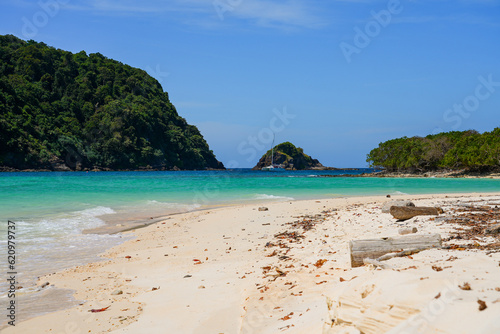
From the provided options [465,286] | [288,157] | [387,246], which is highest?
[288,157]

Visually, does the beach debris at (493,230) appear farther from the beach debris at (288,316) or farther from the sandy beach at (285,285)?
the beach debris at (288,316)

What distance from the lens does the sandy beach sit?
3027mm

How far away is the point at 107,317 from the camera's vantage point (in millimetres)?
5172

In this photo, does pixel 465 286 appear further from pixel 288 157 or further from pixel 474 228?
pixel 288 157

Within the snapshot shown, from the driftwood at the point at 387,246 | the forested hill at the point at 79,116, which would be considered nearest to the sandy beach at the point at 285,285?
the driftwood at the point at 387,246

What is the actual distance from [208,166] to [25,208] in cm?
13106

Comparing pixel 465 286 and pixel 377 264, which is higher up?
pixel 465 286

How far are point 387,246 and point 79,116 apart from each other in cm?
11716

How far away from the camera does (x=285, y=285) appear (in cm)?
561

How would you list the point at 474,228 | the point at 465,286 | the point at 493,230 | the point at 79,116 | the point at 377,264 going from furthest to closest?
the point at 79,116 → the point at 474,228 → the point at 493,230 → the point at 377,264 → the point at 465,286

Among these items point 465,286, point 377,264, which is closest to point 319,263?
point 377,264

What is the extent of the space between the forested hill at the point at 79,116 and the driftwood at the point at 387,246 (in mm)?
92961

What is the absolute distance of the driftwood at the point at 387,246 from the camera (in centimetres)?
545

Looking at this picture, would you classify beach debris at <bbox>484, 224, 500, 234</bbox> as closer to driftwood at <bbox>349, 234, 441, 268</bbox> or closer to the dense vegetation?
driftwood at <bbox>349, 234, 441, 268</bbox>
